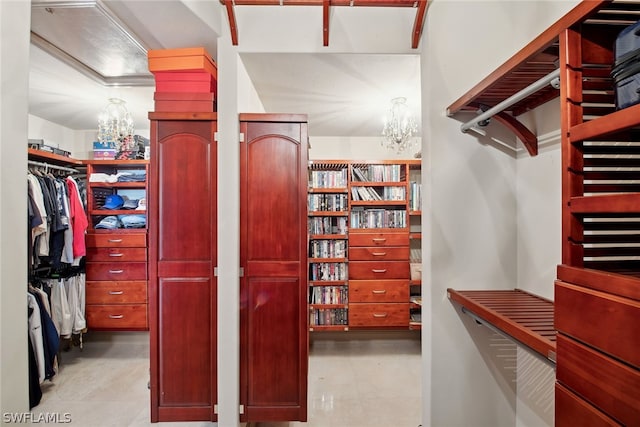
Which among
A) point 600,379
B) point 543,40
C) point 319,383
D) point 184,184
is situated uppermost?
A: point 543,40

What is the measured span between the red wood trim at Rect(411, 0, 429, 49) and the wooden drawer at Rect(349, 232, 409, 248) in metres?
1.93

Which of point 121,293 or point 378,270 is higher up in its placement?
point 378,270

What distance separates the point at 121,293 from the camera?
3186 mm

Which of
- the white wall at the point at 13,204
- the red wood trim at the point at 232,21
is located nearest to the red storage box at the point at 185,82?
the red wood trim at the point at 232,21

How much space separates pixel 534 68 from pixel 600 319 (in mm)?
1021

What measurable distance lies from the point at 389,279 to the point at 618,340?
2636 millimetres

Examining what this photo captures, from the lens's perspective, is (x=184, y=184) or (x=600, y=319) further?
(x=184, y=184)

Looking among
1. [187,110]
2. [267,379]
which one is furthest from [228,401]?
[187,110]

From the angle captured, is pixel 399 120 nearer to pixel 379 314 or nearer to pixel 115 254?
pixel 379 314

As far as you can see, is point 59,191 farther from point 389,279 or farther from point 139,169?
point 389,279

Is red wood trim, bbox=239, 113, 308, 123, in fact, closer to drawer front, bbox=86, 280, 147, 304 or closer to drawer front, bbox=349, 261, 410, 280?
drawer front, bbox=349, 261, 410, 280

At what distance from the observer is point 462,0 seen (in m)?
1.65

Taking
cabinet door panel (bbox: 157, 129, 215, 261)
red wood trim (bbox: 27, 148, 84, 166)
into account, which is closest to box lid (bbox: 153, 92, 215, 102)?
cabinet door panel (bbox: 157, 129, 215, 261)

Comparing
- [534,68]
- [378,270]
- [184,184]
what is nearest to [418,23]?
[534,68]
